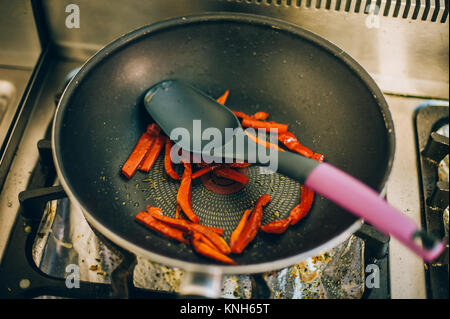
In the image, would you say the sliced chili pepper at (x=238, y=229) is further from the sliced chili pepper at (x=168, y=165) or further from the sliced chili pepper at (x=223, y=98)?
the sliced chili pepper at (x=223, y=98)

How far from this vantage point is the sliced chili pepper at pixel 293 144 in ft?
3.29

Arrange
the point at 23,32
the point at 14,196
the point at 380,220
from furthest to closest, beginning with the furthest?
the point at 23,32 → the point at 14,196 → the point at 380,220

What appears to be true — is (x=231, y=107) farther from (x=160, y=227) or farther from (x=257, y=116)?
(x=160, y=227)

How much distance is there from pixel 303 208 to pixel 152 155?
14.5 inches

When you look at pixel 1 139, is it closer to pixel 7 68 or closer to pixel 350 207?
pixel 7 68

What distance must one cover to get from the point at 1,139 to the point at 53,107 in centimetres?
17

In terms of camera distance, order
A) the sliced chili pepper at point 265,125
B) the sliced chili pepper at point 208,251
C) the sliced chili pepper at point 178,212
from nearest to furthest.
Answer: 1. the sliced chili pepper at point 208,251
2. the sliced chili pepper at point 178,212
3. the sliced chili pepper at point 265,125

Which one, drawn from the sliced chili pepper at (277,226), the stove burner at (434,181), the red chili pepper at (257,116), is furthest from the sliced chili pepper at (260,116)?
the stove burner at (434,181)

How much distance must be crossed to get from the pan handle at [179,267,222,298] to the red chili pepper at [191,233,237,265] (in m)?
0.14

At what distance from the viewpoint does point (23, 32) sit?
1.14 meters

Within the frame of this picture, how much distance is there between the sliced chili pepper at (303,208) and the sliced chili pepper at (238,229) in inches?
3.7

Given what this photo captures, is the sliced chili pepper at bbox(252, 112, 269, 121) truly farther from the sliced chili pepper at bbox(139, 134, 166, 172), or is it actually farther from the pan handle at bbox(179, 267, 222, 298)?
the pan handle at bbox(179, 267, 222, 298)

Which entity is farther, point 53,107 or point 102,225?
point 53,107

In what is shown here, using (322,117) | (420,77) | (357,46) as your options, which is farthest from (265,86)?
(420,77)
